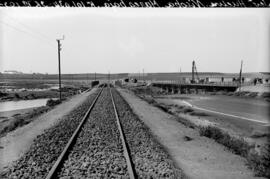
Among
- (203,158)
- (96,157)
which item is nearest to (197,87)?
(203,158)

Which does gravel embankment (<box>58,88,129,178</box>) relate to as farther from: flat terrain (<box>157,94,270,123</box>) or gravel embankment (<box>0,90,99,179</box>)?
flat terrain (<box>157,94,270,123</box>)

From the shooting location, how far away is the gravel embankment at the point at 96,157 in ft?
22.2

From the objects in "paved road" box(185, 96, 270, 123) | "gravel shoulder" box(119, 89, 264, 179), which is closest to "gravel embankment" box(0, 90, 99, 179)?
"gravel shoulder" box(119, 89, 264, 179)

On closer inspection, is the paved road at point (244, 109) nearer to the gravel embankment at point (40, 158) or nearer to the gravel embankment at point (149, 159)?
the gravel embankment at point (149, 159)

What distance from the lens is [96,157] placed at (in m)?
8.25

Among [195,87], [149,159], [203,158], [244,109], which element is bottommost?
[244,109]

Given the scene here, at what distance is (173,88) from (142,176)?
8124 cm

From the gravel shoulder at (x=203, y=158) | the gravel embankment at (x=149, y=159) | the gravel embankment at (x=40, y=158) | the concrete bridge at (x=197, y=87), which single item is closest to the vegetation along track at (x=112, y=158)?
the gravel embankment at (x=149, y=159)

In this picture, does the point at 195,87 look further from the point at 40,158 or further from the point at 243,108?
the point at 40,158

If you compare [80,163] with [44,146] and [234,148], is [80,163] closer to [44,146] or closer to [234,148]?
[44,146]

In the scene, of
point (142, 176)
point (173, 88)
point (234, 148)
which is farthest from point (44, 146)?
point (173, 88)

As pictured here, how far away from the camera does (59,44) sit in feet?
144

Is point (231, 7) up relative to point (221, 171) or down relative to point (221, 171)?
up

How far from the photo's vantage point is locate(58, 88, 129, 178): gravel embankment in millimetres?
6779
